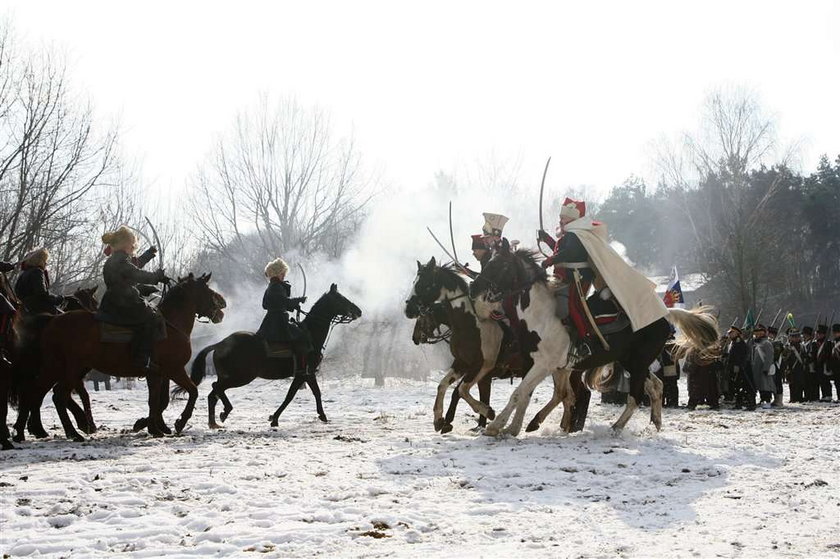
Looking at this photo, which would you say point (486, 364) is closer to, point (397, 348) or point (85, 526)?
point (85, 526)

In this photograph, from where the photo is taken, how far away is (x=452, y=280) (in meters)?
11.6

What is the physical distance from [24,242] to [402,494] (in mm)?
15443

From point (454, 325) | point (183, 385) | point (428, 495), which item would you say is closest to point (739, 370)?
point (454, 325)

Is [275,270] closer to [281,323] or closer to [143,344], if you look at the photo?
[281,323]

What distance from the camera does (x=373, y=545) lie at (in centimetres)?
505

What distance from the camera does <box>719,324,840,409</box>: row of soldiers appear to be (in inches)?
710

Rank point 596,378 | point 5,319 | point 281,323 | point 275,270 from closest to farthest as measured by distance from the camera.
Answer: point 5,319, point 596,378, point 281,323, point 275,270

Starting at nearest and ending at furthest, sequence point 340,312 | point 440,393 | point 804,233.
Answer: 1. point 440,393
2. point 340,312
3. point 804,233

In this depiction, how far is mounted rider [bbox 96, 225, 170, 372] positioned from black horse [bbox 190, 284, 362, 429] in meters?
2.17

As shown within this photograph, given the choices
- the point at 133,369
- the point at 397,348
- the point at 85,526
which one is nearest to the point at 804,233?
the point at 397,348

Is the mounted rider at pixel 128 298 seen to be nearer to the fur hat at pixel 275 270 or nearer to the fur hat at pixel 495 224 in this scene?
the fur hat at pixel 275 270

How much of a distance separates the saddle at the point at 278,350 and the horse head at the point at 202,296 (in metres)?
1.34

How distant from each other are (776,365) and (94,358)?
15451 millimetres

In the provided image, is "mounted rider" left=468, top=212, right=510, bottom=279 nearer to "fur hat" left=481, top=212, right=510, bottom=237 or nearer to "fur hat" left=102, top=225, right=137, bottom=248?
"fur hat" left=481, top=212, right=510, bottom=237
